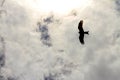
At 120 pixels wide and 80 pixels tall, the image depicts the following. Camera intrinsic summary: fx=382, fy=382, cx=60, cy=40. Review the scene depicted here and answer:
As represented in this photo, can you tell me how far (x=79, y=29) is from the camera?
86062 mm

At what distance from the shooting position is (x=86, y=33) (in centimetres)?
8575

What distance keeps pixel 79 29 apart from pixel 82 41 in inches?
124

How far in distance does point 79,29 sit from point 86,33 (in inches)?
71.9

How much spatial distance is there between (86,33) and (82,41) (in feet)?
8.64

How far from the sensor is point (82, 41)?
8750 centimetres
